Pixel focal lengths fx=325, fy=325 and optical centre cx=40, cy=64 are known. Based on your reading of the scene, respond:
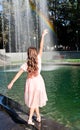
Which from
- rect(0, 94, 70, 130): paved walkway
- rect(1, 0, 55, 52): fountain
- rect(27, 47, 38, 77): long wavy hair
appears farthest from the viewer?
rect(1, 0, 55, 52): fountain

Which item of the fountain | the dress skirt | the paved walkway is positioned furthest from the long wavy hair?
the fountain

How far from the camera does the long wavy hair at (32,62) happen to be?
575 cm

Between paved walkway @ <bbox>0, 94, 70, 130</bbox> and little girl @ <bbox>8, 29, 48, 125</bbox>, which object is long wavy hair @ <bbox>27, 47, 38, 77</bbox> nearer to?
little girl @ <bbox>8, 29, 48, 125</bbox>

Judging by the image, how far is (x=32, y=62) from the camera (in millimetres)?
5758

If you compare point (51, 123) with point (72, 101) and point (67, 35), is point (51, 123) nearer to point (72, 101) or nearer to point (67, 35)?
point (72, 101)

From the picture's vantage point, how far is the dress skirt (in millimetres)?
5804

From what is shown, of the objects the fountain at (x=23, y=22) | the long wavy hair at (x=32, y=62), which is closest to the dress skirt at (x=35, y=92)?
the long wavy hair at (x=32, y=62)

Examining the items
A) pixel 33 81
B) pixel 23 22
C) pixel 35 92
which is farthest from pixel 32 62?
pixel 23 22

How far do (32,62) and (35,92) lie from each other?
0.54 meters

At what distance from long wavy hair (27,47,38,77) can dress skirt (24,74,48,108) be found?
0.11m

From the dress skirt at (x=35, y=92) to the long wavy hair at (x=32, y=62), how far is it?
0.36 ft

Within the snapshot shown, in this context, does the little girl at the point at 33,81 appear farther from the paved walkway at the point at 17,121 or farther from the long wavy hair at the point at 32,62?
the paved walkway at the point at 17,121

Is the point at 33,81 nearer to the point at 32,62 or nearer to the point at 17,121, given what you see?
the point at 32,62

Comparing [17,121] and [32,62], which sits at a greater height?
[32,62]
